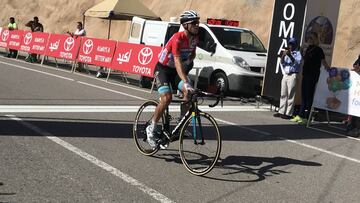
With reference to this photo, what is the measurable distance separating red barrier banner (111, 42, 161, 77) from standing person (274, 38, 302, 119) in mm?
4349

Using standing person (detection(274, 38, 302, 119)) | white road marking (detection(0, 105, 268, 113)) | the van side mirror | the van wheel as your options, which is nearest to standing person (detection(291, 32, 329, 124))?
standing person (detection(274, 38, 302, 119))

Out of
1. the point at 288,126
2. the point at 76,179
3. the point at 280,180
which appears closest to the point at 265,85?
the point at 288,126

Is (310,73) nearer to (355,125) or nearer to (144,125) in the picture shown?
(355,125)

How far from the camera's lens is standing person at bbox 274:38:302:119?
11375 mm

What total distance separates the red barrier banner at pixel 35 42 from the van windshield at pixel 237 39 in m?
8.36

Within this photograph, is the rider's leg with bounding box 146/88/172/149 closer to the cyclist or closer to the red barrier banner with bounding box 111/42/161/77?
the cyclist

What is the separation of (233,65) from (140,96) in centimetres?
265

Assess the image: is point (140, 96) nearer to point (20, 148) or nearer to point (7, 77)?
point (7, 77)

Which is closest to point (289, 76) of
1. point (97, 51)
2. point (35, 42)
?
point (97, 51)

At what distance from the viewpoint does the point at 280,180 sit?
245 inches

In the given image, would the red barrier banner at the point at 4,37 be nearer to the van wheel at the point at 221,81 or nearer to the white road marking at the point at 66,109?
the van wheel at the point at 221,81

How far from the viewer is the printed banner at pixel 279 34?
12.0 metres

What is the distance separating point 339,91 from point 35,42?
14206 mm

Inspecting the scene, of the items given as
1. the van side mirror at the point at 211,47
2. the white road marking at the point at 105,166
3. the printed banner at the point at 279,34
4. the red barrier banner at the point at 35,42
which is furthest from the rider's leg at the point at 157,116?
the red barrier banner at the point at 35,42
